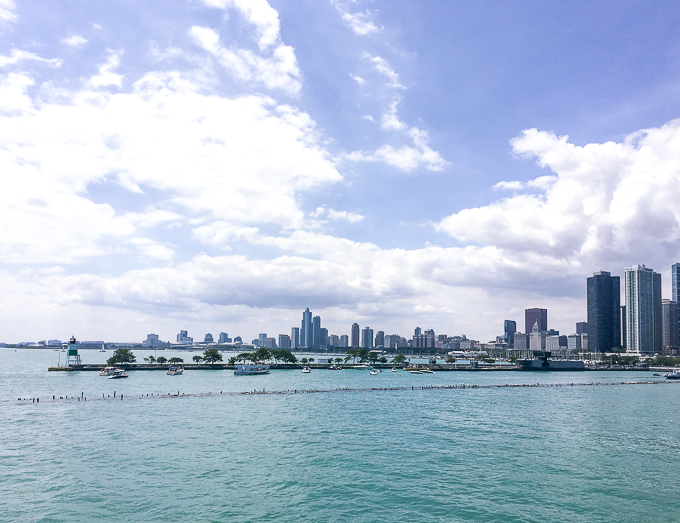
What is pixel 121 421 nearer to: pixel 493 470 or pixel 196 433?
pixel 196 433

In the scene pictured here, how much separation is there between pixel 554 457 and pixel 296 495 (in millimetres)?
33716

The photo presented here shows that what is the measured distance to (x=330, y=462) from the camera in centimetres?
5272

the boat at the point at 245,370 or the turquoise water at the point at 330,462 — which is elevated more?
the turquoise water at the point at 330,462

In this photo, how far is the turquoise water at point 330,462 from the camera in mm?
38938

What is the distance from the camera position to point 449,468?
5078 centimetres

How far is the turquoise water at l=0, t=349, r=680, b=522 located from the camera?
38938 mm

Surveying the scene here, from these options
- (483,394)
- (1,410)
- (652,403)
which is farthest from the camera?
(483,394)

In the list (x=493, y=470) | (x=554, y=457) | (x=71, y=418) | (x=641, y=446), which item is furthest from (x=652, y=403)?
(x=71, y=418)

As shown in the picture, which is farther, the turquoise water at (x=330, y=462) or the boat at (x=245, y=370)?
the boat at (x=245, y=370)

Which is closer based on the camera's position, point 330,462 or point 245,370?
point 330,462

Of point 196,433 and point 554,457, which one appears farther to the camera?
point 196,433

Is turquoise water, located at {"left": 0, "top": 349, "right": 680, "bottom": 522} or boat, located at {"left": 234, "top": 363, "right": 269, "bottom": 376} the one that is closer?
turquoise water, located at {"left": 0, "top": 349, "right": 680, "bottom": 522}

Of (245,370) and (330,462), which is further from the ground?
(330,462)

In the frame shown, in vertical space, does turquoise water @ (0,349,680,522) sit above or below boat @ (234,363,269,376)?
above
